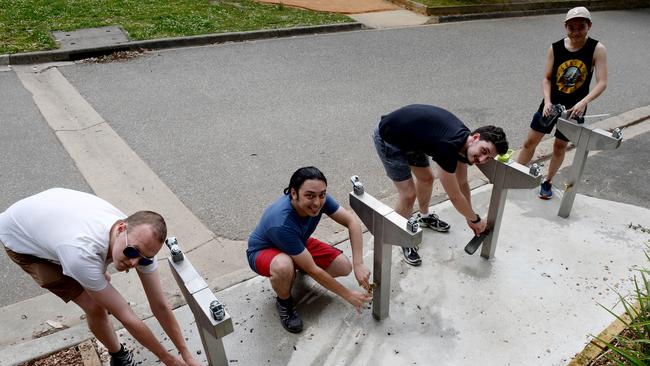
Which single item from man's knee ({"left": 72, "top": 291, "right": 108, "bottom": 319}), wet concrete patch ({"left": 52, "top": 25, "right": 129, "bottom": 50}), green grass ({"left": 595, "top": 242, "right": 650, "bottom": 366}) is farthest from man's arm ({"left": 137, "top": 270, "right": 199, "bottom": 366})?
wet concrete patch ({"left": 52, "top": 25, "right": 129, "bottom": 50})

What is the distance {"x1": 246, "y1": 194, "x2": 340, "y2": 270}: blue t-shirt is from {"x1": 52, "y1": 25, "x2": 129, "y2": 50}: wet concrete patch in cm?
627

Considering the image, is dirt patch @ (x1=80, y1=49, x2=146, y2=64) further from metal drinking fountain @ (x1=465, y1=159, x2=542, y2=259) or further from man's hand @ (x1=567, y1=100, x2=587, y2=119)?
man's hand @ (x1=567, y1=100, x2=587, y2=119)

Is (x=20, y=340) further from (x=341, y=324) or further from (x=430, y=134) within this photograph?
(x=430, y=134)

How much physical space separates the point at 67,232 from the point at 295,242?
1.13 metres

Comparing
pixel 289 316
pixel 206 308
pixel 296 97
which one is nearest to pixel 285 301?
pixel 289 316

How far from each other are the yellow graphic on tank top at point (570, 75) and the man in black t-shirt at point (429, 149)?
4.32 ft

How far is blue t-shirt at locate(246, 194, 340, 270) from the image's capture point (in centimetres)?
275

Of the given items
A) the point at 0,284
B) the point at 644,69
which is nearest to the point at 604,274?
the point at 0,284

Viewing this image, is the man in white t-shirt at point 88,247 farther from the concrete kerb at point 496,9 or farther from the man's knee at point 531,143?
the concrete kerb at point 496,9

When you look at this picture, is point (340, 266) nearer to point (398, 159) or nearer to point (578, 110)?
point (398, 159)

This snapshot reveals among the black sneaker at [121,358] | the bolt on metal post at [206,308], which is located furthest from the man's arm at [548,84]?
the black sneaker at [121,358]

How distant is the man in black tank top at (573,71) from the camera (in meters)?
3.79

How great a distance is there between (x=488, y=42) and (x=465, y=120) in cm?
422

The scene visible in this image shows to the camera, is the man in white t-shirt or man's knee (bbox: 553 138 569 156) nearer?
the man in white t-shirt
